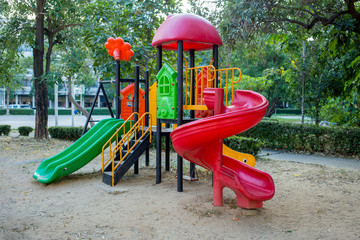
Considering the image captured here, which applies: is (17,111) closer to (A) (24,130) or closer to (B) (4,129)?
(B) (4,129)

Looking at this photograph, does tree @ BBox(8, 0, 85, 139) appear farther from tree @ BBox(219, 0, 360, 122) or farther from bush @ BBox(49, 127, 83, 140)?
tree @ BBox(219, 0, 360, 122)

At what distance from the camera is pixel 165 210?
5.13m

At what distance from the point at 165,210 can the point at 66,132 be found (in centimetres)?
1141

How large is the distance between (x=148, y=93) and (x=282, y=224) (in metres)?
4.17

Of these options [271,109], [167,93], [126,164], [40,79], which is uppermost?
[40,79]

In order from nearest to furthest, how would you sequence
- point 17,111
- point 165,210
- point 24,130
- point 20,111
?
point 165,210 → point 24,130 → point 17,111 → point 20,111

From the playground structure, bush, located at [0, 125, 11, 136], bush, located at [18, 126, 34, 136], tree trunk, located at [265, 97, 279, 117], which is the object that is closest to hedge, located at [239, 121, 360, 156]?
the playground structure

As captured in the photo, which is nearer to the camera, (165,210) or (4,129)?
(165,210)

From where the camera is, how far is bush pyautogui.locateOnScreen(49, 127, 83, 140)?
15.0m

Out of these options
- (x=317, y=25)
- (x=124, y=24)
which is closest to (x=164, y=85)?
(x=124, y=24)

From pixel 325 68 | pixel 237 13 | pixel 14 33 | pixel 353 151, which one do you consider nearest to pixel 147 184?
pixel 237 13

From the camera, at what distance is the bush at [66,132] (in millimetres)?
14958

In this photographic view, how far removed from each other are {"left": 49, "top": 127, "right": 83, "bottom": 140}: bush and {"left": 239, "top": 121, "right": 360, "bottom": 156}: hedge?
781 centimetres

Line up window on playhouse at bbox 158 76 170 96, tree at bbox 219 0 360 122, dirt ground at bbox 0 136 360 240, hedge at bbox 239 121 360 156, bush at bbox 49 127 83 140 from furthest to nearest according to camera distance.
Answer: bush at bbox 49 127 83 140 < hedge at bbox 239 121 360 156 < tree at bbox 219 0 360 122 < window on playhouse at bbox 158 76 170 96 < dirt ground at bbox 0 136 360 240
